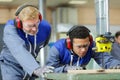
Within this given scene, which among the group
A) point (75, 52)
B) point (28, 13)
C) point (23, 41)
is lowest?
point (75, 52)

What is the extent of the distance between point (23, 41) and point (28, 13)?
0.18m

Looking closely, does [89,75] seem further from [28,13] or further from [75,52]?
[75,52]

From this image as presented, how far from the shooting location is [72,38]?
2.72 metres

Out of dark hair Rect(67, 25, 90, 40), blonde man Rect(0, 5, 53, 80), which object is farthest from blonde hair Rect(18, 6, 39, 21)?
dark hair Rect(67, 25, 90, 40)

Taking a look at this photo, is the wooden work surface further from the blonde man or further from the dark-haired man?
the dark-haired man

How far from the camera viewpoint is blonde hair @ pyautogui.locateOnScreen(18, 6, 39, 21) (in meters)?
2.29

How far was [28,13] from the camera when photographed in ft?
7.55

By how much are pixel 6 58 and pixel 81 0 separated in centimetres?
750

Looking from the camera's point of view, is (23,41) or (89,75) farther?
(23,41)

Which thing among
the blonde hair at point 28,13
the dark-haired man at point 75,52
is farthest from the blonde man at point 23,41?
the dark-haired man at point 75,52

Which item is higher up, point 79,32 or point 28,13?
point 28,13

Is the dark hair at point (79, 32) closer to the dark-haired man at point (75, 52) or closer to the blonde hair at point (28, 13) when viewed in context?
the dark-haired man at point (75, 52)

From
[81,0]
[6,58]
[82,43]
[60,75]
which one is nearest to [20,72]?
[6,58]

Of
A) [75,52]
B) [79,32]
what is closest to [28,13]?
[79,32]
